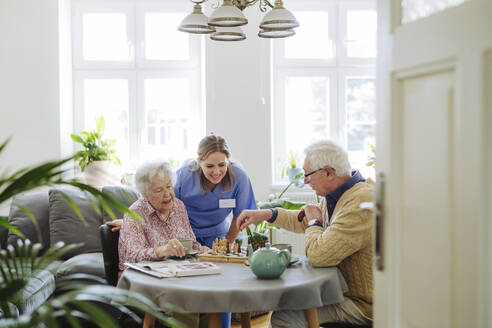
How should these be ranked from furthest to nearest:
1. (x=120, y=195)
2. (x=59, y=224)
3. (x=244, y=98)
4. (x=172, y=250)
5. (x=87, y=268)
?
1. (x=244, y=98)
2. (x=120, y=195)
3. (x=59, y=224)
4. (x=87, y=268)
5. (x=172, y=250)

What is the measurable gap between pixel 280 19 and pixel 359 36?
2.78 meters

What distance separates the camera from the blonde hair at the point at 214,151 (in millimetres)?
3311

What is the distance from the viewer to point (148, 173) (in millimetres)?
2820

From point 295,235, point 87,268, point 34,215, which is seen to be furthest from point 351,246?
point 295,235

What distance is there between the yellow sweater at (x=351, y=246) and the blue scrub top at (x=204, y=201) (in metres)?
0.96

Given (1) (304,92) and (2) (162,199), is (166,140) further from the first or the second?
(2) (162,199)

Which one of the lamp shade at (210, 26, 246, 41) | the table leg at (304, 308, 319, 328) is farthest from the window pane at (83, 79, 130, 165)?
the table leg at (304, 308, 319, 328)

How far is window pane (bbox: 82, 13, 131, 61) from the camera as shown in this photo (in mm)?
5523

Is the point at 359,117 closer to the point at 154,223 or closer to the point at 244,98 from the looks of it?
the point at 244,98

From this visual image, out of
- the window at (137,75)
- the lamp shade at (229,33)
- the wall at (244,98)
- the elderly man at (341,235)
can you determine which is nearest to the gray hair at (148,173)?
the elderly man at (341,235)

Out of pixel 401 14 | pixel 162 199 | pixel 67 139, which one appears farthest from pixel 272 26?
pixel 67 139

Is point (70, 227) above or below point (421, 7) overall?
below

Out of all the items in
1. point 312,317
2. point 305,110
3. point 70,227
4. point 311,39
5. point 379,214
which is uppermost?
point 311,39

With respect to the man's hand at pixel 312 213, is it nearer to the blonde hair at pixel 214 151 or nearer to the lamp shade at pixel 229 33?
the blonde hair at pixel 214 151
